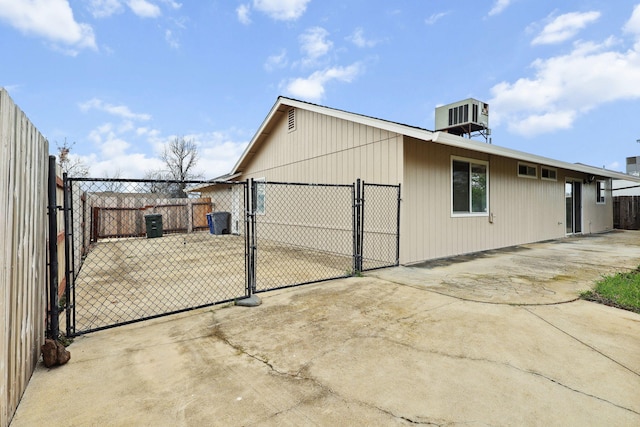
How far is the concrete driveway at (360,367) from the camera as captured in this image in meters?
1.76

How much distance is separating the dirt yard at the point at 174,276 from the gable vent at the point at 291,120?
11.7 ft

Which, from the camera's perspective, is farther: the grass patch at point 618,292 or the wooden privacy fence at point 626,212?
the wooden privacy fence at point 626,212

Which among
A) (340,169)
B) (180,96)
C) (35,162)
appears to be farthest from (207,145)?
(35,162)

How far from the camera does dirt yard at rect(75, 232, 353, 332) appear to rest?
3.76 metres

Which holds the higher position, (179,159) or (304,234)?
(179,159)

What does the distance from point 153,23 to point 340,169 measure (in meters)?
6.99

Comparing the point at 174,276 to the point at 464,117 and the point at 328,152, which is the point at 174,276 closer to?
the point at 328,152

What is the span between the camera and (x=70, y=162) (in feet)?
52.6

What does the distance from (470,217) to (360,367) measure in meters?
6.15

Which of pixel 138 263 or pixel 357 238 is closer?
pixel 357 238

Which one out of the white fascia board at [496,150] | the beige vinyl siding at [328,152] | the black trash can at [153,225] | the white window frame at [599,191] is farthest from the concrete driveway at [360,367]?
the white window frame at [599,191]

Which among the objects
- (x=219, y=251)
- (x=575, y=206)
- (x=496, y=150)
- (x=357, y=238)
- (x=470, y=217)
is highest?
(x=496, y=150)

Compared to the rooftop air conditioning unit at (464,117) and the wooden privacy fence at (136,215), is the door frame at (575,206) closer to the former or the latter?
the rooftop air conditioning unit at (464,117)

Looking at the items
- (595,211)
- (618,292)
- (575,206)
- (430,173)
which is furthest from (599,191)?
(618,292)
